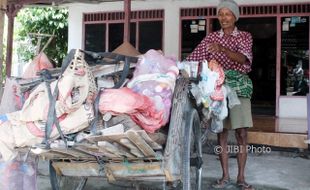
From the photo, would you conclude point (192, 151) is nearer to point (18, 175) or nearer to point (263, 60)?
point (18, 175)

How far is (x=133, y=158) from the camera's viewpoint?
3.13 meters

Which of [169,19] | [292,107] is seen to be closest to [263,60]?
[292,107]

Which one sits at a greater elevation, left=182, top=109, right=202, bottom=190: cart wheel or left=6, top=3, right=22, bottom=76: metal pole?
left=6, top=3, right=22, bottom=76: metal pole

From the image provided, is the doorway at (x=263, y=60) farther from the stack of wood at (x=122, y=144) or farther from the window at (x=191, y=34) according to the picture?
the stack of wood at (x=122, y=144)

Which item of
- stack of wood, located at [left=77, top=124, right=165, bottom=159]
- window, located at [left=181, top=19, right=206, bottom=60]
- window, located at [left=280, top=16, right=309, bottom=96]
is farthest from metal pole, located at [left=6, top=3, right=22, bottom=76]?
stack of wood, located at [left=77, top=124, right=165, bottom=159]

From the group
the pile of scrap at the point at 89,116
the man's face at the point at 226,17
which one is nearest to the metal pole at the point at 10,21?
the man's face at the point at 226,17

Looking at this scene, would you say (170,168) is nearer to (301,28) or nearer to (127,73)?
(127,73)

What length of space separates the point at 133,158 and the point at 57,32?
1286 centimetres

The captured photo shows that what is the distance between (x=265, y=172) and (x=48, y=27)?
1109 centimetres

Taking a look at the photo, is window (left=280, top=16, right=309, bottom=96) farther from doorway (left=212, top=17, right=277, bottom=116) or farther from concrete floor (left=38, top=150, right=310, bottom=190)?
concrete floor (left=38, top=150, right=310, bottom=190)

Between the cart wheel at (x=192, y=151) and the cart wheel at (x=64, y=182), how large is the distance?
0.95 m

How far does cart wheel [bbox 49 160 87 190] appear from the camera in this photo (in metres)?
3.79

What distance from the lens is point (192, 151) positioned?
13.5 ft

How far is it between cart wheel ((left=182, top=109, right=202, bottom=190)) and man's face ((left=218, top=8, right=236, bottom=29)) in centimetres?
139
